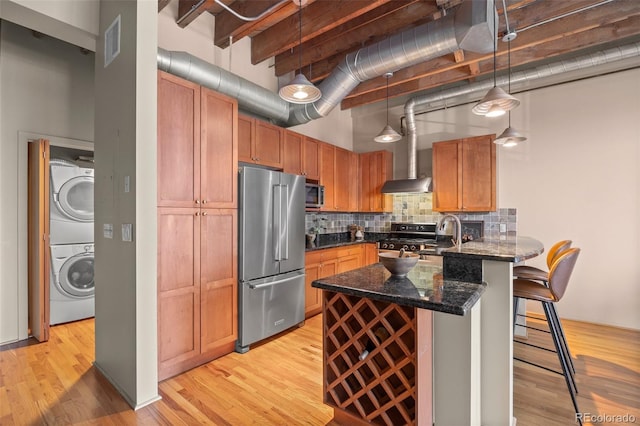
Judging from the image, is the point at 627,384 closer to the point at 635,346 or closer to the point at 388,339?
the point at 635,346

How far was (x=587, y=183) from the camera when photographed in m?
3.69

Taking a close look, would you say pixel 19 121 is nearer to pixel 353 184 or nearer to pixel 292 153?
pixel 292 153

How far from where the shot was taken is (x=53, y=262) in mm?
3432

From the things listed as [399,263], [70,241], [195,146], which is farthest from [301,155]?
[70,241]

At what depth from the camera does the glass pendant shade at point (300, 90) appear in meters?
2.22

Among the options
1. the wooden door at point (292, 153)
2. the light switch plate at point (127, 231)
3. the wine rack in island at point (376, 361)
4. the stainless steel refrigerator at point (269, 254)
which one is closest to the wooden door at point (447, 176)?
the wooden door at point (292, 153)

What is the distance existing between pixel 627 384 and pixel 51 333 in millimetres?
5334

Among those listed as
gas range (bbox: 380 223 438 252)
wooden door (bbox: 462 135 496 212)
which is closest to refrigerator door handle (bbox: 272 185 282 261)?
gas range (bbox: 380 223 438 252)

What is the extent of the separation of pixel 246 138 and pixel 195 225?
122cm

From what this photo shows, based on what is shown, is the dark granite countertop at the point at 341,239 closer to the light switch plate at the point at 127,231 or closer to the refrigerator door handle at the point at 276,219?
the refrigerator door handle at the point at 276,219

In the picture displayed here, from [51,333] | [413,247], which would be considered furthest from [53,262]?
[413,247]

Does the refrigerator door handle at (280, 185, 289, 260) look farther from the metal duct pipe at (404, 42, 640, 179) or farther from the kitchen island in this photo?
the metal duct pipe at (404, 42, 640, 179)

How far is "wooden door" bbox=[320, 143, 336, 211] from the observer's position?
4.52 meters

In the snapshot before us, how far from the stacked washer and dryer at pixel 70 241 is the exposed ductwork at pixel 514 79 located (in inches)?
164
